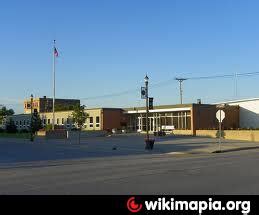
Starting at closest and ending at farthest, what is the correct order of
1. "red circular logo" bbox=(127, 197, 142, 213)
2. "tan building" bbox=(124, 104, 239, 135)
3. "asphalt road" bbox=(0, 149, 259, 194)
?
"red circular logo" bbox=(127, 197, 142, 213) → "asphalt road" bbox=(0, 149, 259, 194) → "tan building" bbox=(124, 104, 239, 135)

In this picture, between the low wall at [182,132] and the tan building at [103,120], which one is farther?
the tan building at [103,120]

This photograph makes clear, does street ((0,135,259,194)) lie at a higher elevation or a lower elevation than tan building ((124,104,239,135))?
lower

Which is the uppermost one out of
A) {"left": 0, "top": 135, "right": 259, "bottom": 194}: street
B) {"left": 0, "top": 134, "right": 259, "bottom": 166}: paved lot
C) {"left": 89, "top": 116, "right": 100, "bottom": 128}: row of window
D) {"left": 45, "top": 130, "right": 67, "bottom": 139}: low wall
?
{"left": 89, "top": 116, "right": 100, "bottom": 128}: row of window

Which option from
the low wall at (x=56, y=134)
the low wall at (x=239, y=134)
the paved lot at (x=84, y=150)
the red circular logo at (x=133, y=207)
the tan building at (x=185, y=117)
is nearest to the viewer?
the red circular logo at (x=133, y=207)

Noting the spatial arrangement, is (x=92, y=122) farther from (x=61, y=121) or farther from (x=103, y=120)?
(x=61, y=121)

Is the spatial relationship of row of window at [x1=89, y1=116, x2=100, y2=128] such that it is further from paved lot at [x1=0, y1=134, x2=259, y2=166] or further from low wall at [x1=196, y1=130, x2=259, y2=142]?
paved lot at [x1=0, y1=134, x2=259, y2=166]

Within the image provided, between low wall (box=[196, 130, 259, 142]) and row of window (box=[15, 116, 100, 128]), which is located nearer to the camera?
low wall (box=[196, 130, 259, 142])

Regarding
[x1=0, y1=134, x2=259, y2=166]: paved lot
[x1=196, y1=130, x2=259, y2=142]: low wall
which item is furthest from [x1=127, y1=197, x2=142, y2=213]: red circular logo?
[x1=196, y1=130, x2=259, y2=142]: low wall

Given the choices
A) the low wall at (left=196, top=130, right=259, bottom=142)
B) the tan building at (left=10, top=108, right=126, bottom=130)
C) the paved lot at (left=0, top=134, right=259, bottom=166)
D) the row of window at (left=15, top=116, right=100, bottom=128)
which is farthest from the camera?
the row of window at (left=15, top=116, right=100, bottom=128)

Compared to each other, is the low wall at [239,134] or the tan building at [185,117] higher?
the tan building at [185,117]

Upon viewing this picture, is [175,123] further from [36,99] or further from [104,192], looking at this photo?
[36,99]

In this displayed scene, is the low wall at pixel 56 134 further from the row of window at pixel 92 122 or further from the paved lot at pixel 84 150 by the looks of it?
the row of window at pixel 92 122

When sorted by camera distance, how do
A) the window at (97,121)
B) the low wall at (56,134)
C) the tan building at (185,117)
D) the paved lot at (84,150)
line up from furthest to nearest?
the window at (97,121)
the tan building at (185,117)
the low wall at (56,134)
the paved lot at (84,150)

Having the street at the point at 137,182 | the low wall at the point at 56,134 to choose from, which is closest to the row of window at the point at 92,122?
the low wall at the point at 56,134
